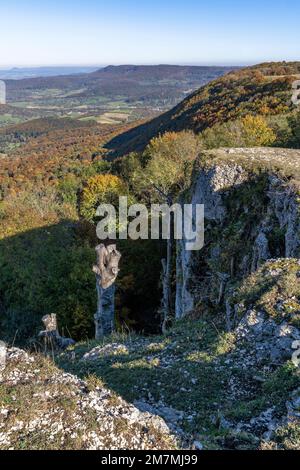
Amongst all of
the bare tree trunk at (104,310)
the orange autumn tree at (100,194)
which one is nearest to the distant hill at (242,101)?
the orange autumn tree at (100,194)

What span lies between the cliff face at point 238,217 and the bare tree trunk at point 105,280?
A: 134 inches

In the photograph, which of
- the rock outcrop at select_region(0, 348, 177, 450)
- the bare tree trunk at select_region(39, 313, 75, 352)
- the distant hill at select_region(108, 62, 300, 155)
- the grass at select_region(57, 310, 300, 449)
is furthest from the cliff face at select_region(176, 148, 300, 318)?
the distant hill at select_region(108, 62, 300, 155)

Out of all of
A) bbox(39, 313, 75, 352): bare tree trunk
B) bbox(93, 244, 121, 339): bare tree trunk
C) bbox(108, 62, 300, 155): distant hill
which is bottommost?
bbox(39, 313, 75, 352): bare tree trunk

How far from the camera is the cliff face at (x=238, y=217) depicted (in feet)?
46.5

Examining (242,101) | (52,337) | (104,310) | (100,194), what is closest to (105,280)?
(104,310)

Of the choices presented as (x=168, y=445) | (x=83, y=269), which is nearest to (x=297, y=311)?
(x=168, y=445)

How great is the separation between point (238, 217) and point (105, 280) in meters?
6.01

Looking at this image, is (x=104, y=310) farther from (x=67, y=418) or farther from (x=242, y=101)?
(x=242, y=101)

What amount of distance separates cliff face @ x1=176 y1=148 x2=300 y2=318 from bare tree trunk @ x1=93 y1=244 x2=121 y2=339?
11.2 ft

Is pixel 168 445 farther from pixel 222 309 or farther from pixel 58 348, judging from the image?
pixel 58 348

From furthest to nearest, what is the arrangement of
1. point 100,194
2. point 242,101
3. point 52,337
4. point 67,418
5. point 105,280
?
1. point 242,101
2. point 100,194
3. point 105,280
4. point 52,337
5. point 67,418

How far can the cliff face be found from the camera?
14.2m

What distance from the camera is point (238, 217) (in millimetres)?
16359

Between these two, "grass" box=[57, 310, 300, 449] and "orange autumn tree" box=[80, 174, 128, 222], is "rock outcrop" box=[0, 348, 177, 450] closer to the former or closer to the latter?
"grass" box=[57, 310, 300, 449]
